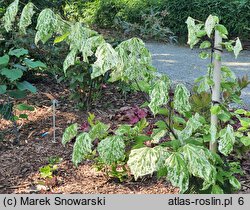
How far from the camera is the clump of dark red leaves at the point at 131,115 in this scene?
3.72 meters

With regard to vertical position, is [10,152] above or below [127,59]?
below

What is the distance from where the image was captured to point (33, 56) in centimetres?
497

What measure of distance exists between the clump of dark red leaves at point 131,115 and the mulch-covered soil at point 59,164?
76 mm

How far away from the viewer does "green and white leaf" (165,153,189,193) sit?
1969 mm

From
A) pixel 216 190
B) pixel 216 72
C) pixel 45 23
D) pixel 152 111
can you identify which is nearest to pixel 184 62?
pixel 216 72

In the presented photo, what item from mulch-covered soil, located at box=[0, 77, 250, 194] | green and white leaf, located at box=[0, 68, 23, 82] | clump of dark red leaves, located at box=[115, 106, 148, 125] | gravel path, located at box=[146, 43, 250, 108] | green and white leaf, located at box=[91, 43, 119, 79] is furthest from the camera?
gravel path, located at box=[146, 43, 250, 108]

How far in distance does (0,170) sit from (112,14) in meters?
8.98

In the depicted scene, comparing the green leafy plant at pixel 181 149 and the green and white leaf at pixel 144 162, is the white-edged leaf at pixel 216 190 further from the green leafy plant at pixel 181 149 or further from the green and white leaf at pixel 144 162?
the green and white leaf at pixel 144 162

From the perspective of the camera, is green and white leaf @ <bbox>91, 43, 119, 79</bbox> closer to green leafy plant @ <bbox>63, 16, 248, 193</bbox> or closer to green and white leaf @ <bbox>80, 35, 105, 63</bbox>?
green and white leaf @ <bbox>80, 35, 105, 63</bbox>

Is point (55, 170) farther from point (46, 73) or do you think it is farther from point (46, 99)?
point (46, 73)

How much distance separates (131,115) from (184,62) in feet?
14.3

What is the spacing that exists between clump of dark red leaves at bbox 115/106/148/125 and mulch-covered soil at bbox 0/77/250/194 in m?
0.08

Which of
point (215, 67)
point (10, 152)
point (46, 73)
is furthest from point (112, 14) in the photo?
point (215, 67)

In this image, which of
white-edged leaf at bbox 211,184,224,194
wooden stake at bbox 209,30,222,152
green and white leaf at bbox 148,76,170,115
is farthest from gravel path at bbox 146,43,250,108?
green and white leaf at bbox 148,76,170,115
